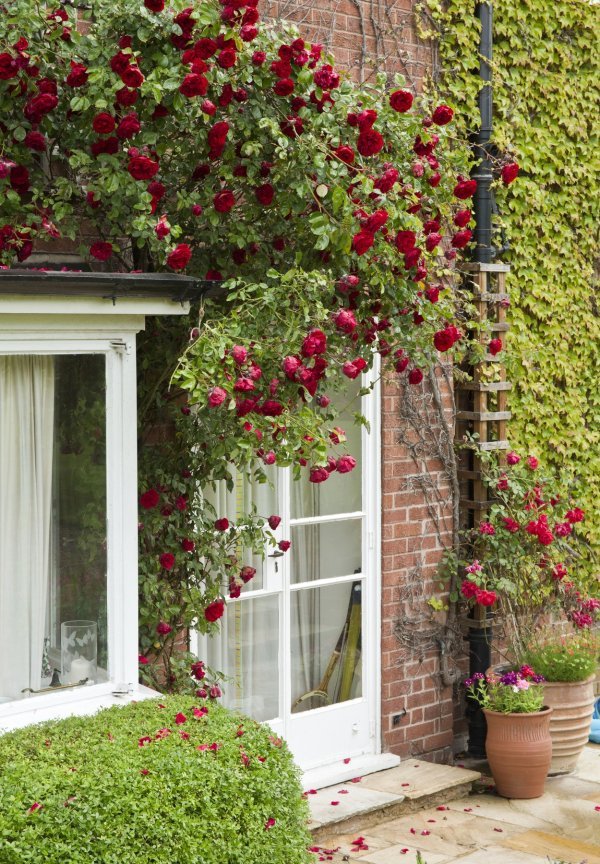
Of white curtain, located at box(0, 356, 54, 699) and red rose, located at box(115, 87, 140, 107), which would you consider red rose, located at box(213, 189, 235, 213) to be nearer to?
red rose, located at box(115, 87, 140, 107)

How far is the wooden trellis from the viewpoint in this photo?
6516mm

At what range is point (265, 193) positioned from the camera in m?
4.57

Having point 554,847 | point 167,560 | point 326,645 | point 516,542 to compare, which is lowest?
point 554,847

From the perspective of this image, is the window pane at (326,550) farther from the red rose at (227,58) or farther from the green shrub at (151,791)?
the red rose at (227,58)

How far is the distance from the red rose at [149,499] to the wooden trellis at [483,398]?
2.43m

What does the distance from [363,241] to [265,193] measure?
0.47m

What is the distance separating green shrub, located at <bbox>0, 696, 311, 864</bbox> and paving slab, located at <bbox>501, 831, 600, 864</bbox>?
5.47ft

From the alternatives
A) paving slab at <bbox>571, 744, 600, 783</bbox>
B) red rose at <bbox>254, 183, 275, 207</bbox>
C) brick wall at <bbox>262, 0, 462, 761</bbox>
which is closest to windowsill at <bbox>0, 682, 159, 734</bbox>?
red rose at <bbox>254, 183, 275, 207</bbox>

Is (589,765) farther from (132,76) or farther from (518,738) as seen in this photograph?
(132,76)

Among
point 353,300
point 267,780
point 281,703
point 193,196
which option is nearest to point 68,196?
point 193,196

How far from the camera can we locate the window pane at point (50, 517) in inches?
155

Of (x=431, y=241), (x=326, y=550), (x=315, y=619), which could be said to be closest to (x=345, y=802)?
(x=315, y=619)

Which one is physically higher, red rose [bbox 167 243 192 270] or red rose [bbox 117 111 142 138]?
red rose [bbox 117 111 142 138]

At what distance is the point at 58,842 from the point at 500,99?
472 cm
